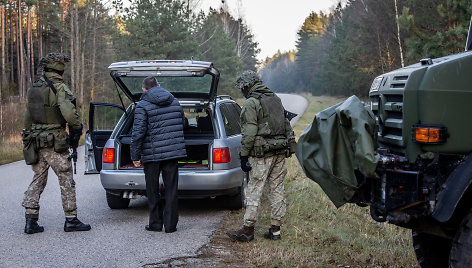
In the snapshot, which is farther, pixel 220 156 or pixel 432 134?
pixel 220 156

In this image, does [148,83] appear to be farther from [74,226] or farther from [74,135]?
[74,226]

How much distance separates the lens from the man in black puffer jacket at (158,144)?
6.26 meters

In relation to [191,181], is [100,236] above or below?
below

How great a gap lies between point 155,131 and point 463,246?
13.2ft

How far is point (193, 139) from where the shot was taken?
8.00 meters

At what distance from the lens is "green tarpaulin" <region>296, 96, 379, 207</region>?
3.63m

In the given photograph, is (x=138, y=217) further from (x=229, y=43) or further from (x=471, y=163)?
(x=229, y=43)

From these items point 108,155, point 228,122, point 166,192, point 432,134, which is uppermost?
point 432,134

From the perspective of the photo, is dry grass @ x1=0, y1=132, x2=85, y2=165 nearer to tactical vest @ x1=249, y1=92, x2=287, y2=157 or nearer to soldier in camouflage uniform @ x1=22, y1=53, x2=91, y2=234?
soldier in camouflage uniform @ x1=22, y1=53, x2=91, y2=234

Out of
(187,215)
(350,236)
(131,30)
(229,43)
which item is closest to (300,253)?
(350,236)

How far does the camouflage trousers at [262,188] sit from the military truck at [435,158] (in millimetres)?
2297

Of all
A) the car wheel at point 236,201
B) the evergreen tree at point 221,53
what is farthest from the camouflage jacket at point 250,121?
the evergreen tree at point 221,53

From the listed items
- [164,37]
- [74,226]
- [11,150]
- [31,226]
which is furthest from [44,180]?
[164,37]

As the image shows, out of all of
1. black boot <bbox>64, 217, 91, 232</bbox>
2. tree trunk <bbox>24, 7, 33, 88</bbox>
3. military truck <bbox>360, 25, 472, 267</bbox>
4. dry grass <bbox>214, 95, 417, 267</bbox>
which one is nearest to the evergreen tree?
tree trunk <bbox>24, 7, 33, 88</bbox>
